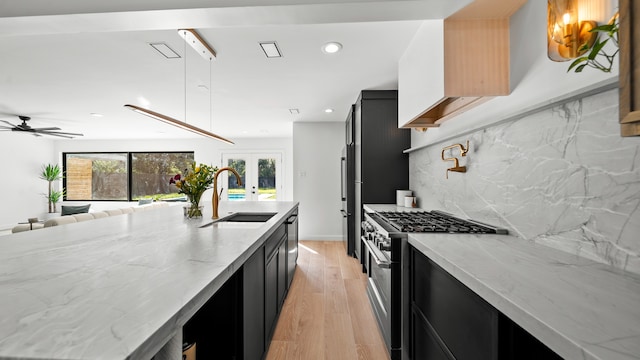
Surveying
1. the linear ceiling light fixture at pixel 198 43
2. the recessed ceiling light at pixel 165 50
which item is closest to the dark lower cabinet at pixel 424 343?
the linear ceiling light fixture at pixel 198 43

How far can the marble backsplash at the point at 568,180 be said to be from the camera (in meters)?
0.92

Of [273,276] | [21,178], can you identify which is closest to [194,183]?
[273,276]

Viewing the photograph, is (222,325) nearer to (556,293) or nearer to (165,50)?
(556,293)

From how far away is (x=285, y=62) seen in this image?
2.62 meters

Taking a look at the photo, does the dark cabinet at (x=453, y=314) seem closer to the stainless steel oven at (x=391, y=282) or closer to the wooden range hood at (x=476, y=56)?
the stainless steel oven at (x=391, y=282)

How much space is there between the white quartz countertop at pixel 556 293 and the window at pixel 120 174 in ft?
25.3

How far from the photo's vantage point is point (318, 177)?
17.9 ft

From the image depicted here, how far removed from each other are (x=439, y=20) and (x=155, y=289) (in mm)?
1903

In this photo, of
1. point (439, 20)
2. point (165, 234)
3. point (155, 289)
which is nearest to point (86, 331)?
point (155, 289)

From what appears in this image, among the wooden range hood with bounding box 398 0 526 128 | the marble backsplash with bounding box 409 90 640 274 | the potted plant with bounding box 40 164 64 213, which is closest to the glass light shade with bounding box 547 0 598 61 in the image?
the marble backsplash with bounding box 409 90 640 274

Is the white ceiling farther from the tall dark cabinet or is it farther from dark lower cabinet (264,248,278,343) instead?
dark lower cabinet (264,248,278,343)

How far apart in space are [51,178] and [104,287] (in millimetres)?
8699

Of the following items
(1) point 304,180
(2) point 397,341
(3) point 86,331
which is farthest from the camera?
(1) point 304,180

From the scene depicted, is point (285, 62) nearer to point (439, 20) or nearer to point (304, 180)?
point (439, 20)
